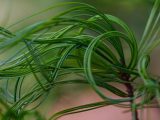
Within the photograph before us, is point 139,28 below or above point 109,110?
above

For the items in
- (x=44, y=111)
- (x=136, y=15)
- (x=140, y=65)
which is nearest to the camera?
(x=140, y=65)

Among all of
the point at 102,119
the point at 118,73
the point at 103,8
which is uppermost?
the point at 103,8

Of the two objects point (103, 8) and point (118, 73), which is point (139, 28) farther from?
point (118, 73)

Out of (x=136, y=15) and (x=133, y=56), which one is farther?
(x=136, y=15)

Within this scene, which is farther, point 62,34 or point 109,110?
point 109,110

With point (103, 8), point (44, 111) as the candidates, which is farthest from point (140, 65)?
point (103, 8)

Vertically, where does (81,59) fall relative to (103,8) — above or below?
below

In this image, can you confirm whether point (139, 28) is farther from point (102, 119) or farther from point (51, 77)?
point (51, 77)

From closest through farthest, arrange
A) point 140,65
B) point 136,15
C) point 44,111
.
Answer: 1. point 140,65
2. point 44,111
3. point 136,15

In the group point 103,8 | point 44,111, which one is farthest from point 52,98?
point 103,8
